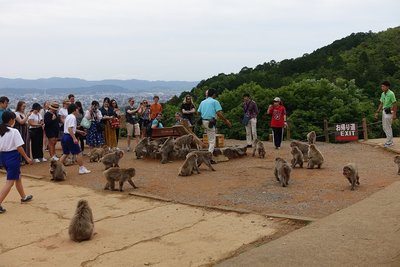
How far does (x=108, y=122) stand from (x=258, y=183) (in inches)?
305

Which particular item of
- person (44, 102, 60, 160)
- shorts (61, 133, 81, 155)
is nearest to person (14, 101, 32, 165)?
person (44, 102, 60, 160)

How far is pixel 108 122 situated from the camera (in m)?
16.8

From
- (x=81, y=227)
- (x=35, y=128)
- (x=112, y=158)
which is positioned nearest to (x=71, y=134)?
(x=112, y=158)

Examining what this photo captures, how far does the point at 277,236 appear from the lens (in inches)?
273

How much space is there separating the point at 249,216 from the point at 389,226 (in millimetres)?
2303

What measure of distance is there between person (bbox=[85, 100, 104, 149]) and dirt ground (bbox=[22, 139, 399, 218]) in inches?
59.3

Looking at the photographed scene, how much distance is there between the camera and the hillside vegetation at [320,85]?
36.5m

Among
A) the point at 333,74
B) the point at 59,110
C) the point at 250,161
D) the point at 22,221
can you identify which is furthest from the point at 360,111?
the point at 22,221

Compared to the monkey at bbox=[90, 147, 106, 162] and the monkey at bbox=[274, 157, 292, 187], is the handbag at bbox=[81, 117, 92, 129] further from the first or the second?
the monkey at bbox=[274, 157, 292, 187]

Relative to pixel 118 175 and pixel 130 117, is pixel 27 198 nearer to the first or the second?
pixel 118 175

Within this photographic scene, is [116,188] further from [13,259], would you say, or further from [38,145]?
[38,145]

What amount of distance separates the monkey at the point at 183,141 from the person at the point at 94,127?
321 cm

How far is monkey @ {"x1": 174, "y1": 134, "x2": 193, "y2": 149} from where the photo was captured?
14.8 metres

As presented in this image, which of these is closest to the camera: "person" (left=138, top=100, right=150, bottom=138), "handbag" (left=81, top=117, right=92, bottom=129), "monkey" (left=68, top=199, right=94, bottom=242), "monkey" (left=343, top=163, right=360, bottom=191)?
"monkey" (left=68, top=199, right=94, bottom=242)
